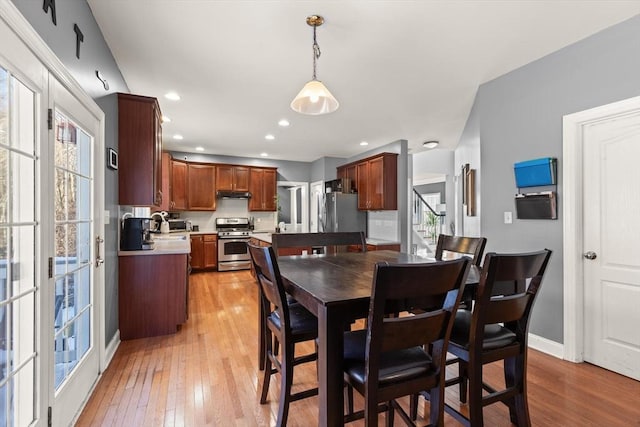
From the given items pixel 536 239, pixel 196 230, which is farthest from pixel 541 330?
pixel 196 230

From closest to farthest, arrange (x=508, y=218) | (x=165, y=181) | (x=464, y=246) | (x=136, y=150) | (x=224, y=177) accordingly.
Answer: (x=464, y=246), (x=136, y=150), (x=508, y=218), (x=165, y=181), (x=224, y=177)

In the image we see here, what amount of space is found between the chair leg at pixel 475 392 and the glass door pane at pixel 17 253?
6.16 ft

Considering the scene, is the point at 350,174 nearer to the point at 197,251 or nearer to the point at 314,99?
the point at 197,251

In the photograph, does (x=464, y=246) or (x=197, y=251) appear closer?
(x=464, y=246)

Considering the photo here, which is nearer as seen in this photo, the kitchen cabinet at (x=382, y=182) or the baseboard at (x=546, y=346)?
the baseboard at (x=546, y=346)

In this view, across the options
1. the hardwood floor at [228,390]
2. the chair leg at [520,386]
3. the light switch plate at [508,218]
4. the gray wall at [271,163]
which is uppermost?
the gray wall at [271,163]

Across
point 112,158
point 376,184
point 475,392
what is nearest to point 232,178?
point 376,184

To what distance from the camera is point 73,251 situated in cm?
182

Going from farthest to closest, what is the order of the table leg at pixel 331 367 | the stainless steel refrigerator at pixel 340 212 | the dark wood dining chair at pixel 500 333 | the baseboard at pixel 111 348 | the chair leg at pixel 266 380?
1. the stainless steel refrigerator at pixel 340 212
2. the baseboard at pixel 111 348
3. the chair leg at pixel 266 380
4. the dark wood dining chair at pixel 500 333
5. the table leg at pixel 331 367

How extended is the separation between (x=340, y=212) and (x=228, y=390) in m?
4.05

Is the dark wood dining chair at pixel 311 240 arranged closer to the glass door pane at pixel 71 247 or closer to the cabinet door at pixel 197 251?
the glass door pane at pixel 71 247

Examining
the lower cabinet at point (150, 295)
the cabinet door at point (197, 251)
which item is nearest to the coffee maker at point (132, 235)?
the lower cabinet at point (150, 295)

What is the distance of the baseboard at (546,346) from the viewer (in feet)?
8.23

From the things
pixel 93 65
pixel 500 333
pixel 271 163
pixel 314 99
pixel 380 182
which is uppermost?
pixel 271 163
